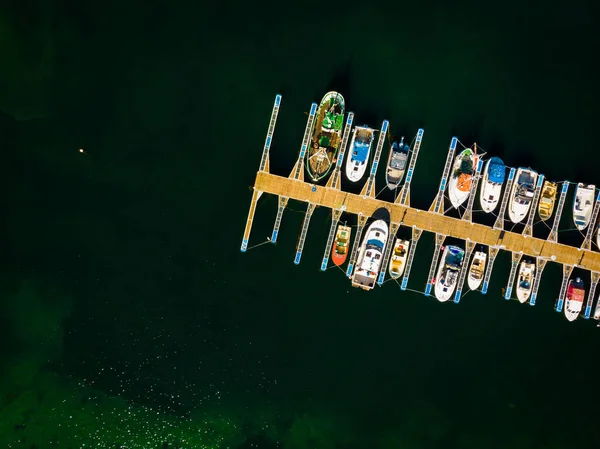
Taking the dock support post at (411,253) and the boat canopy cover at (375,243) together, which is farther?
the dock support post at (411,253)

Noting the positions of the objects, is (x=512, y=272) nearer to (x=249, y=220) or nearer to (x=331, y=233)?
(x=331, y=233)

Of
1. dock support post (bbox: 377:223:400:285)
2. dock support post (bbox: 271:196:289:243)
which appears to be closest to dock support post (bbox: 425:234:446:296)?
dock support post (bbox: 377:223:400:285)

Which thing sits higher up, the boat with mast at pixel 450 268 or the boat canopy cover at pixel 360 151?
the boat canopy cover at pixel 360 151

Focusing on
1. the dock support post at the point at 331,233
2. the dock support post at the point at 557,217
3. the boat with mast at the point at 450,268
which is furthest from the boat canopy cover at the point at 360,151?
the dock support post at the point at 557,217

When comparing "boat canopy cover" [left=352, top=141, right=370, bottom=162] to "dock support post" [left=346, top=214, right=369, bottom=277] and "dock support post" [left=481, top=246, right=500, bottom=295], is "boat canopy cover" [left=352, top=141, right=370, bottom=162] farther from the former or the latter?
"dock support post" [left=481, top=246, right=500, bottom=295]

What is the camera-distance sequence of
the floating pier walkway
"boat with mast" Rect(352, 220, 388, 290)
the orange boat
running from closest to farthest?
"boat with mast" Rect(352, 220, 388, 290)
the floating pier walkway
the orange boat

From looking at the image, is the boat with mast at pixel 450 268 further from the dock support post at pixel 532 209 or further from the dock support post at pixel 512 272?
the dock support post at pixel 532 209
